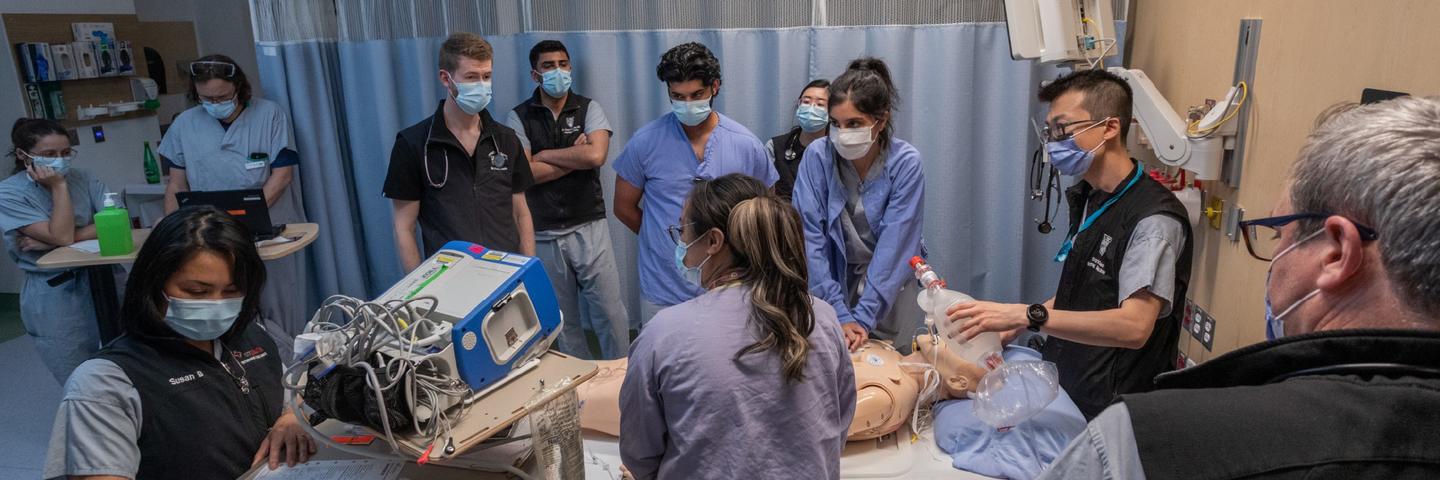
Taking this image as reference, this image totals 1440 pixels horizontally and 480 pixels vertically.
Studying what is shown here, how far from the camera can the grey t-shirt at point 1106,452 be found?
0.71 meters

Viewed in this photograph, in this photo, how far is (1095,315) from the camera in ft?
5.69

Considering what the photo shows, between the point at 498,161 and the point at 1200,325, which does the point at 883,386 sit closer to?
the point at 1200,325

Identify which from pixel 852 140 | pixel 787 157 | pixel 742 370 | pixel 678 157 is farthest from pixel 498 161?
pixel 742 370

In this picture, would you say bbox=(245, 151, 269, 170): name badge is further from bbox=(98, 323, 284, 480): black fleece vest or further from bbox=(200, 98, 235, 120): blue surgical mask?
bbox=(98, 323, 284, 480): black fleece vest

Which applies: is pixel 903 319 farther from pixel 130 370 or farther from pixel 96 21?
pixel 96 21

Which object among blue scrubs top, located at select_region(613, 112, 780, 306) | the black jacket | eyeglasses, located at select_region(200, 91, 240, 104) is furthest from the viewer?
eyeglasses, located at select_region(200, 91, 240, 104)

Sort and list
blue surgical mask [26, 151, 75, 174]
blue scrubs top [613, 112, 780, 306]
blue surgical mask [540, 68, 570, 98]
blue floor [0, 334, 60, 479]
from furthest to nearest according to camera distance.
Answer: blue surgical mask [540, 68, 570, 98] → blue surgical mask [26, 151, 75, 174] → blue floor [0, 334, 60, 479] → blue scrubs top [613, 112, 780, 306]

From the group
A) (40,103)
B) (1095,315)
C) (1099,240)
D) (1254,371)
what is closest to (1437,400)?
(1254,371)

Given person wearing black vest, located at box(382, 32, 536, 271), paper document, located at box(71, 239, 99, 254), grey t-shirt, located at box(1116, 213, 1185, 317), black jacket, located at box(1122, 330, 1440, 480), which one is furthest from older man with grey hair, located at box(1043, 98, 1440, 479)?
paper document, located at box(71, 239, 99, 254)

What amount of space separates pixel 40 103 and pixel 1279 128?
5.45 metres

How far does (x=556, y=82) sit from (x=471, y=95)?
0.52 meters

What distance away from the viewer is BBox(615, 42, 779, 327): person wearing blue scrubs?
2.76 m

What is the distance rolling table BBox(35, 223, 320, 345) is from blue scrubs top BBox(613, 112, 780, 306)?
4.10 ft

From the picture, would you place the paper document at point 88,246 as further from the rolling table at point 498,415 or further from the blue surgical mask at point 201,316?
the rolling table at point 498,415
